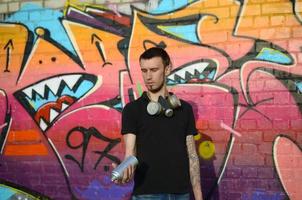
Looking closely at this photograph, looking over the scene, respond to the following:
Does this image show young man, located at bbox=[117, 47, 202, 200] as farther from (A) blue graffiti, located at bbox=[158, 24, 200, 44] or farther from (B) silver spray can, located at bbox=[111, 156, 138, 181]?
(A) blue graffiti, located at bbox=[158, 24, 200, 44]

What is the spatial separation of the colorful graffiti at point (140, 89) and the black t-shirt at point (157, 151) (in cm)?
150

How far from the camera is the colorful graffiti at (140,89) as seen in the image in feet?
15.4

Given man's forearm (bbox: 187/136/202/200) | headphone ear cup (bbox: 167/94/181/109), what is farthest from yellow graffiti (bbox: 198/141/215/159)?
headphone ear cup (bbox: 167/94/181/109)

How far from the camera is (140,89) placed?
5.06 metres

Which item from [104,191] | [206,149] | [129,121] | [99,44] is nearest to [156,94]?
[129,121]

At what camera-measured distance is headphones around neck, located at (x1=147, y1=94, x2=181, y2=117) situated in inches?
131

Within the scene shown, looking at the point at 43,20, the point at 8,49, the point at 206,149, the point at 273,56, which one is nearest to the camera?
the point at 273,56

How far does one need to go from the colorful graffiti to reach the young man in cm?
145

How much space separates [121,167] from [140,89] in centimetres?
203

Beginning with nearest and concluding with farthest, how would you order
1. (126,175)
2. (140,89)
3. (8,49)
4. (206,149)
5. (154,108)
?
(126,175)
(154,108)
(206,149)
(140,89)
(8,49)

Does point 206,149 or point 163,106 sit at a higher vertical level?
point 163,106

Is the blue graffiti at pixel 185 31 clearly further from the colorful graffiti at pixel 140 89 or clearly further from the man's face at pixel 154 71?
the man's face at pixel 154 71

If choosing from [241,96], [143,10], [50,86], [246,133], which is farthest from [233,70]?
[50,86]

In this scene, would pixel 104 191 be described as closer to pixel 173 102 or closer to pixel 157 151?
pixel 157 151
